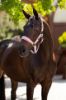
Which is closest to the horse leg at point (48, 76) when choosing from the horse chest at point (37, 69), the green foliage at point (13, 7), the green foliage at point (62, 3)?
the horse chest at point (37, 69)

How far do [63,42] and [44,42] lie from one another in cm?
906

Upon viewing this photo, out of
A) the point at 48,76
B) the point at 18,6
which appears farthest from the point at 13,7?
the point at 48,76

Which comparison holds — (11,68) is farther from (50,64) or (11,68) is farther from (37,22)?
(37,22)

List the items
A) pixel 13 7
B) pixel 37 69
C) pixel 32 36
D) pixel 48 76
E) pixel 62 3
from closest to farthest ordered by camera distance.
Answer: pixel 32 36, pixel 37 69, pixel 48 76, pixel 13 7, pixel 62 3

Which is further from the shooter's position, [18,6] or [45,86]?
[18,6]

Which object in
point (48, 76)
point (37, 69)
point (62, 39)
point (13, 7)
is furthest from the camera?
point (62, 39)

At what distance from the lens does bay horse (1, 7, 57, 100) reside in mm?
5918

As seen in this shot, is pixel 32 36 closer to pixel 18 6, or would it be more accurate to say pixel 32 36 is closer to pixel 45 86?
pixel 45 86

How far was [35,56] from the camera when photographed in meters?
6.42

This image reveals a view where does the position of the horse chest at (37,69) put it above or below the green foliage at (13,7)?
below

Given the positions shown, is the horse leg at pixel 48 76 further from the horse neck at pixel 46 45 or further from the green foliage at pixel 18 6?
the green foliage at pixel 18 6

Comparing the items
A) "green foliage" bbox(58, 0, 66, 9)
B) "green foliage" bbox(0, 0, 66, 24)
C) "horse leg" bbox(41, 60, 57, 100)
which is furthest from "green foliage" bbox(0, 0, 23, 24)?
"horse leg" bbox(41, 60, 57, 100)

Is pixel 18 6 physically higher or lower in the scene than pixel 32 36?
lower

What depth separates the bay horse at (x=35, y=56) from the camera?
5918mm
